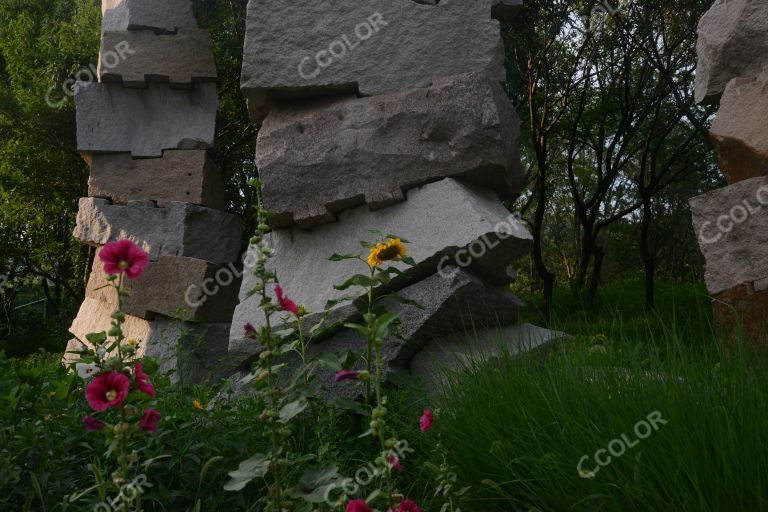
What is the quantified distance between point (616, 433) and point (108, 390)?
1.23 m

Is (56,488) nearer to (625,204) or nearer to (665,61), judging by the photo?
(665,61)

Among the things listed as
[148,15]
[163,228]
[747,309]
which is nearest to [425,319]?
[747,309]

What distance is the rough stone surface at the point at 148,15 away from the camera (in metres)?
5.30

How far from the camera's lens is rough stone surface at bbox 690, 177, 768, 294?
3.11 metres

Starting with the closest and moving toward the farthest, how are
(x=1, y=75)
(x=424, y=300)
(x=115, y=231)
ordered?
1. (x=424, y=300)
2. (x=115, y=231)
3. (x=1, y=75)

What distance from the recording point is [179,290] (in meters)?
4.74

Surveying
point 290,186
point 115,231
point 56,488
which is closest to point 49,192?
point 115,231

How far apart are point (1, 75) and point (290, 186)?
8063 millimetres

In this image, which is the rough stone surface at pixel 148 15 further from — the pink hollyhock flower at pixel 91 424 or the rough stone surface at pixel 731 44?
the pink hollyhock flower at pixel 91 424

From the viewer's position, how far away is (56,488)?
2.08m

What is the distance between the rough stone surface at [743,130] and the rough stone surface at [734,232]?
13 cm

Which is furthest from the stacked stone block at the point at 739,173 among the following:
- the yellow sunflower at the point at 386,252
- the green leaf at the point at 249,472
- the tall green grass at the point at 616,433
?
the green leaf at the point at 249,472

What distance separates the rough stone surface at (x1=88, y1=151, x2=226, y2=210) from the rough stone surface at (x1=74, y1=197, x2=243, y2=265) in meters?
0.09

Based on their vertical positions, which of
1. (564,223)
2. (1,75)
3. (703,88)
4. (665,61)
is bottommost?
(564,223)
